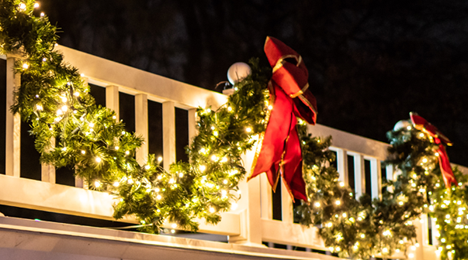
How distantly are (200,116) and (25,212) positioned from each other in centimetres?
85

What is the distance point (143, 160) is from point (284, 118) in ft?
1.80

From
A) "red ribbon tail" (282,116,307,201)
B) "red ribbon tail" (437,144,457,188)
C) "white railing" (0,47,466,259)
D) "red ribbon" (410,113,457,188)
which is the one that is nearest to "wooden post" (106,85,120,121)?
"white railing" (0,47,466,259)

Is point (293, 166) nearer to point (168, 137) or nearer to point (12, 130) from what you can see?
point (168, 137)

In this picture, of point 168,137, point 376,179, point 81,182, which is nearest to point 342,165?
point 376,179

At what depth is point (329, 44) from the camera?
4.32 m

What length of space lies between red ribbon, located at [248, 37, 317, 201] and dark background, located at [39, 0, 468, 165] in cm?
96

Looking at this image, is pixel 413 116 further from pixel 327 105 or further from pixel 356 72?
pixel 356 72

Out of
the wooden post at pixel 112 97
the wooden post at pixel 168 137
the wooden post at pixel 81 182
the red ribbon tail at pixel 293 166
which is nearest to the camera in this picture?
the wooden post at pixel 81 182

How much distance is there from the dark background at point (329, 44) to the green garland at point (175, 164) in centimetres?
82

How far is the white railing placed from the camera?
1626mm

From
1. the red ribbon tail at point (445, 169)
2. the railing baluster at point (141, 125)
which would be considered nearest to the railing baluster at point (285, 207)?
the railing baluster at point (141, 125)

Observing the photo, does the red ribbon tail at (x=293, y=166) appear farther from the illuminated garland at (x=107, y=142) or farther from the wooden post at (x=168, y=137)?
the wooden post at (x=168, y=137)

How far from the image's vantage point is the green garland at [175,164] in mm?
1644

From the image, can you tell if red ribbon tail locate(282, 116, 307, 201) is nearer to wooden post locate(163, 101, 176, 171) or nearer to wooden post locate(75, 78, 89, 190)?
wooden post locate(163, 101, 176, 171)
